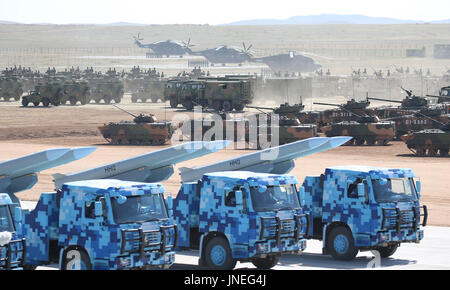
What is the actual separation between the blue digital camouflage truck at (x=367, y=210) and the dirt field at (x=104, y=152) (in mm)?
6541

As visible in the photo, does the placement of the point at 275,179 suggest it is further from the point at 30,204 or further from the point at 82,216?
the point at 30,204

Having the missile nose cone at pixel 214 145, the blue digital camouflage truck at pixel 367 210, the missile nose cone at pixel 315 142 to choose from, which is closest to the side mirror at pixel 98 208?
the blue digital camouflage truck at pixel 367 210

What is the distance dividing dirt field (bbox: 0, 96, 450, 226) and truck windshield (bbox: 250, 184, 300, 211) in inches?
351

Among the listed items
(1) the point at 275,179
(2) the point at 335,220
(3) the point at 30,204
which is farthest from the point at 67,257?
(3) the point at 30,204

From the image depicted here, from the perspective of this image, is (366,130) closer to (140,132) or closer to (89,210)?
(140,132)

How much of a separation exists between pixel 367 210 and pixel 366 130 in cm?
2903

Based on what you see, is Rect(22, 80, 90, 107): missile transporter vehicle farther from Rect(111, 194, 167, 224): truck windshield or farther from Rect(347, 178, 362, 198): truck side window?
Rect(111, 194, 167, 224): truck windshield

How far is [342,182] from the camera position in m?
19.5

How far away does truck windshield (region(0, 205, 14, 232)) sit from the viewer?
601 inches

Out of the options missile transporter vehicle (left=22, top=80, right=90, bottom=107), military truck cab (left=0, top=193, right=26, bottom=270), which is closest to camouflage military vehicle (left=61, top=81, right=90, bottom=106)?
missile transporter vehicle (left=22, top=80, right=90, bottom=107)

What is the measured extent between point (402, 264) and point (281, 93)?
71730 millimetres

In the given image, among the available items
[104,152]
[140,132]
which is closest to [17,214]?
[104,152]

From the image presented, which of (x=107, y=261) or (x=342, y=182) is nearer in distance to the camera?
(x=107, y=261)

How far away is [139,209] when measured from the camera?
627 inches
